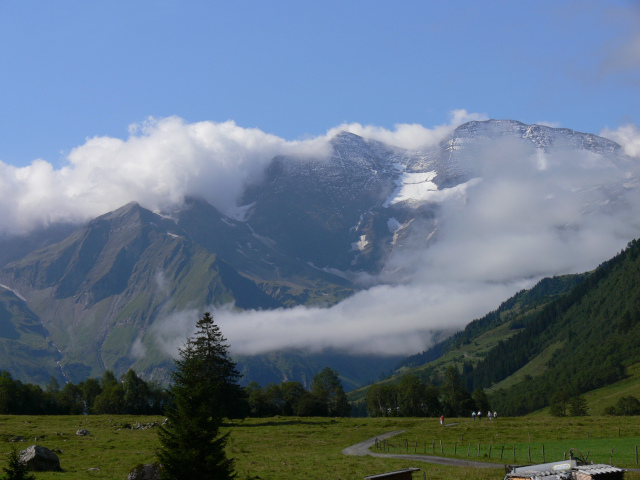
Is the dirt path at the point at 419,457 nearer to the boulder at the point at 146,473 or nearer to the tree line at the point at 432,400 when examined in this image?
the boulder at the point at 146,473

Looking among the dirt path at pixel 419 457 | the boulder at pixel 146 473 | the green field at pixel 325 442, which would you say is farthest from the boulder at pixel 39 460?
the dirt path at pixel 419 457

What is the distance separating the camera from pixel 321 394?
6732 inches

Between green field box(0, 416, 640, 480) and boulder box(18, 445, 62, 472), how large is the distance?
5.11 ft

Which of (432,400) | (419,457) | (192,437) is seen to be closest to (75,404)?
(432,400)

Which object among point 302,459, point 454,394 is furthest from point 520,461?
point 454,394

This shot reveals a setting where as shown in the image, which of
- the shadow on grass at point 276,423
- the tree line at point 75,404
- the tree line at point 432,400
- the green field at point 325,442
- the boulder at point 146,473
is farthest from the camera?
the tree line at point 432,400

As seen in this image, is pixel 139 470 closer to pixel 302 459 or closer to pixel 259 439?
pixel 302 459

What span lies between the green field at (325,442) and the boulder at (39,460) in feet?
5.11

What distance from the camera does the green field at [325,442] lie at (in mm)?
53375

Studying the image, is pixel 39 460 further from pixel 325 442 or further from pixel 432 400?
pixel 432 400

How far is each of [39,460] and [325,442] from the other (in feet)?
125

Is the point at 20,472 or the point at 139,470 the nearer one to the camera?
the point at 20,472

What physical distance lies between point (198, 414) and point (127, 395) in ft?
379

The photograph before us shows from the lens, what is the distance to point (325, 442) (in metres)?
79.4
